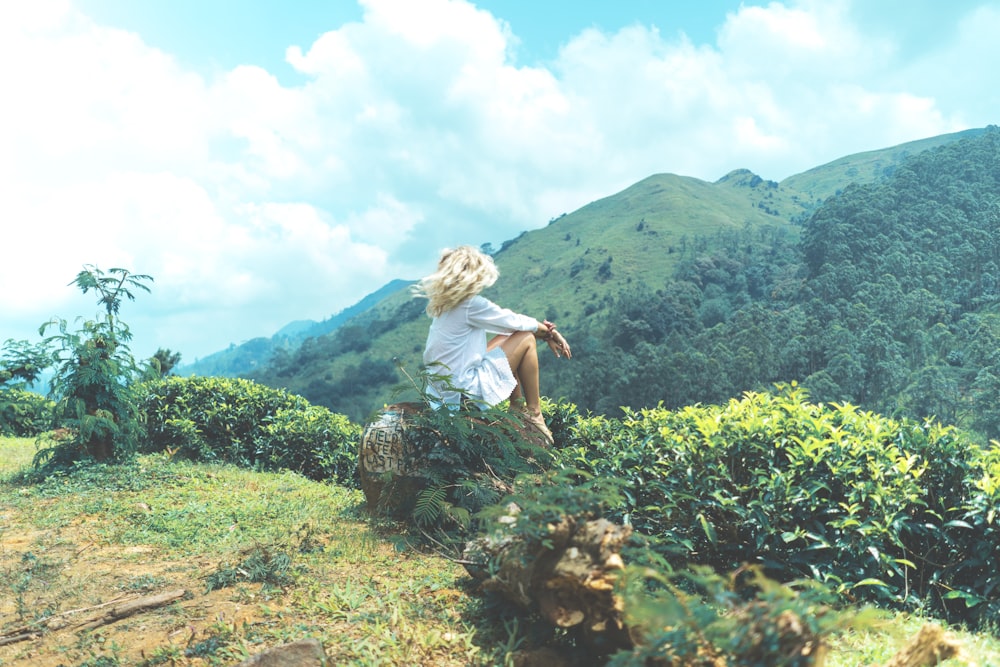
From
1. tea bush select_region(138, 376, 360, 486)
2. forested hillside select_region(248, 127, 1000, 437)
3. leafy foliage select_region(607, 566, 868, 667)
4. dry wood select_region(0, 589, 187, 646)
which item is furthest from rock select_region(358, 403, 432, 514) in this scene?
forested hillside select_region(248, 127, 1000, 437)

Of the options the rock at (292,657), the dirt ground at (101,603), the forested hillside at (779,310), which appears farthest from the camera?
the forested hillside at (779,310)

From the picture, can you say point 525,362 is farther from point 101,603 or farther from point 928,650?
point 928,650

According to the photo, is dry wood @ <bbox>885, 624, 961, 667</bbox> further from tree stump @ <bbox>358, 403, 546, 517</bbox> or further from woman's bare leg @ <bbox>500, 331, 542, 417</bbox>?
woman's bare leg @ <bbox>500, 331, 542, 417</bbox>

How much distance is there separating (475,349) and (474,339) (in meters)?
0.08

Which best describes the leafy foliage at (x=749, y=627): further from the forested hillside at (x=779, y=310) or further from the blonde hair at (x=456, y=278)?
the forested hillside at (x=779, y=310)

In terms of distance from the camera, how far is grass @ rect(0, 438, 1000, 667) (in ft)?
11.6

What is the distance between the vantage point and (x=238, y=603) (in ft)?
13.3

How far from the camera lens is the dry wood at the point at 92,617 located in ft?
13.2

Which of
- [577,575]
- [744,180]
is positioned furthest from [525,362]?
[744,180]

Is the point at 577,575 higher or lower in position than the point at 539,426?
lower

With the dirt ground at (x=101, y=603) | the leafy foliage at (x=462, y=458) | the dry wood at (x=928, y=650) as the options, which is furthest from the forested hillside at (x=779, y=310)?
the dry wood at (x=928, y=650)

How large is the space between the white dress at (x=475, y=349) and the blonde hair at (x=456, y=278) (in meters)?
0.09

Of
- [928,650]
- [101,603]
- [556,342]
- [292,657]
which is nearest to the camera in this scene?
[928,650]

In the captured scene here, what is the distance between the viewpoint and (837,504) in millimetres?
4434
